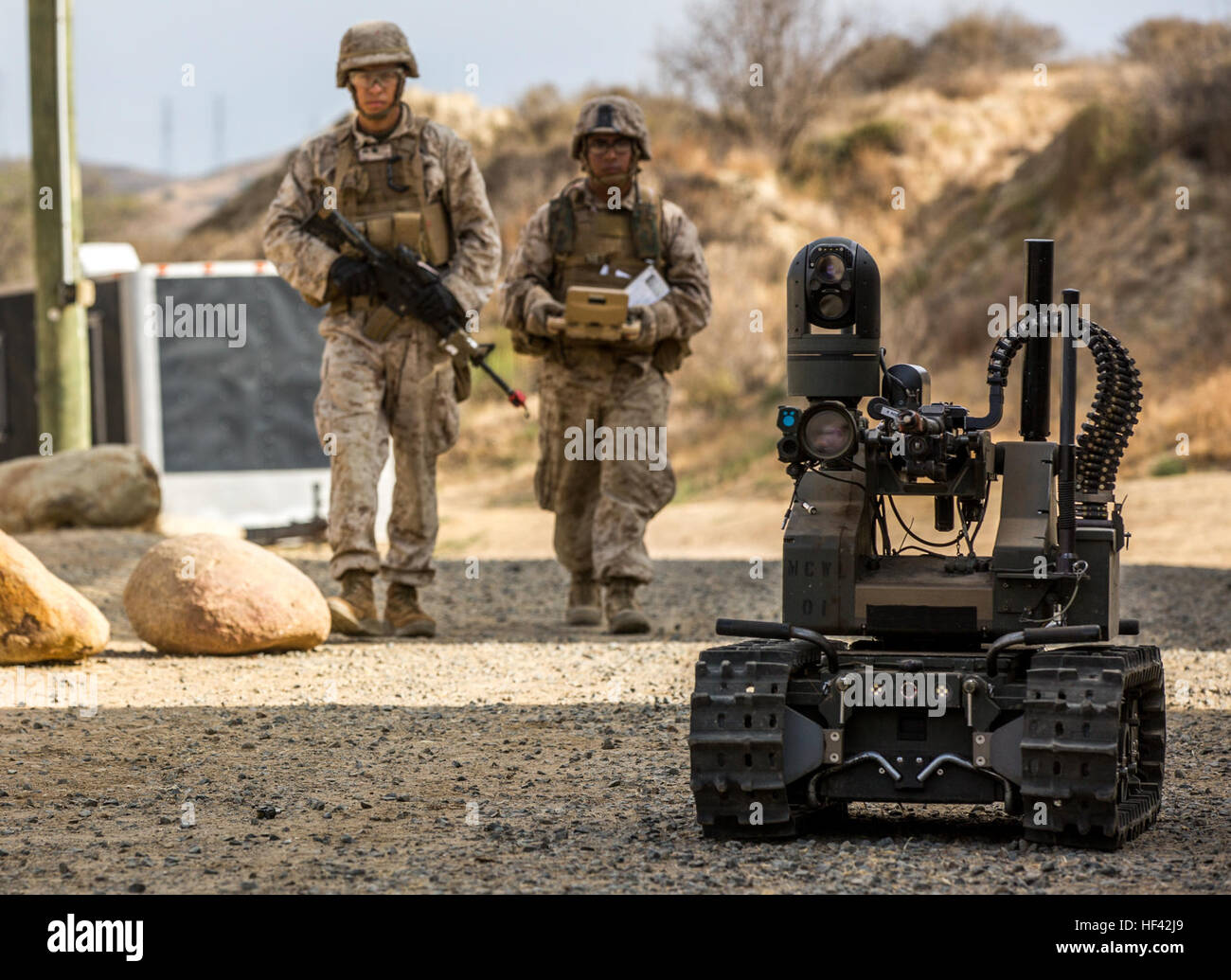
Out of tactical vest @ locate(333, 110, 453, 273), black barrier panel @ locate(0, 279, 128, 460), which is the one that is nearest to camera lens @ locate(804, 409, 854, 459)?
tactical vest @ locate(333, 110, 453, 273)

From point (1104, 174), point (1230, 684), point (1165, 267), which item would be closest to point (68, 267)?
point (1230, 684)

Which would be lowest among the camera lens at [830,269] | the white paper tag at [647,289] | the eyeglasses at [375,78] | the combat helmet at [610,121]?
the camera lens at [830,269]

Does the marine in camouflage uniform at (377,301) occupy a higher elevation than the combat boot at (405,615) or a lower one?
higher

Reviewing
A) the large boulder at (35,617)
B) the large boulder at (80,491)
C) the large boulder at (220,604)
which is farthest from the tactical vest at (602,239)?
the large boulder at (80,491)

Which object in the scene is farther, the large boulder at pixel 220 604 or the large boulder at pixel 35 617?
the large boulder at pixel 220 604

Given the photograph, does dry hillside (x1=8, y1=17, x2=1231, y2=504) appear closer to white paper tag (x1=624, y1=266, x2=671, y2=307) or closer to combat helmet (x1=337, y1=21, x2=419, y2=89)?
white paper tag (x1=624, y1=266, x2=671, y2=307)

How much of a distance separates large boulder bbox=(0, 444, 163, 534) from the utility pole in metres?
0.78

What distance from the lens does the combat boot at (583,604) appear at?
372 inches

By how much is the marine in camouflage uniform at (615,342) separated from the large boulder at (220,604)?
1.56 meters

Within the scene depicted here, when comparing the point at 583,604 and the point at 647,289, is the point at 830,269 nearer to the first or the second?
the point at 647,289

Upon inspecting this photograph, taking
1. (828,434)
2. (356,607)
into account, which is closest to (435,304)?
(356,607)

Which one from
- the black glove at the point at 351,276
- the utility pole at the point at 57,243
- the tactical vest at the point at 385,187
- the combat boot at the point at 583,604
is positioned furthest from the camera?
the utility pole at the point at 57,243

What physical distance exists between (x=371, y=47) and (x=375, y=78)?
146 millimetres

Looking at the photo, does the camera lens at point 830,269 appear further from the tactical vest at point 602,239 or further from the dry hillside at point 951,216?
the dry hillside at point 951,216
